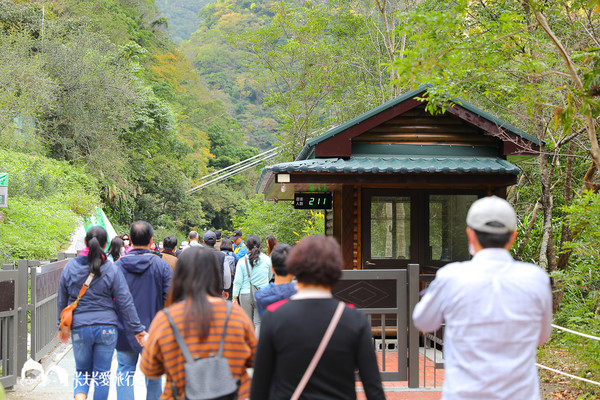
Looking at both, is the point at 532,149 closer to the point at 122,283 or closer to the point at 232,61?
the point at 122,283

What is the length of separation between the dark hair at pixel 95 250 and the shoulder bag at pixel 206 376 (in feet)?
8.50

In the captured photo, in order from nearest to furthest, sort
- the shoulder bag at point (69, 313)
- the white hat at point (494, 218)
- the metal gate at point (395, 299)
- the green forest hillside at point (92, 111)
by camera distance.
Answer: the white hat at point (494, 218) < the shoulder bag at point (69, 313) < the metal gate at point (395, 299) < the green forest hillside at point (92, 111)

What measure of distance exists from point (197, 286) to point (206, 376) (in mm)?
474

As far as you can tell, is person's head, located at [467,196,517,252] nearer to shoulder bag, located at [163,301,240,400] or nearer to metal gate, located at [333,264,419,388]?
shoulder bag, located at [163,301,240,400]

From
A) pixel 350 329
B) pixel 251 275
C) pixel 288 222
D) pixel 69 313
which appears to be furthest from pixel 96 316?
pixel 288 222

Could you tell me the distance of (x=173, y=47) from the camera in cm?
6700

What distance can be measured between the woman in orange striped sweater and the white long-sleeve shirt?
1.02m

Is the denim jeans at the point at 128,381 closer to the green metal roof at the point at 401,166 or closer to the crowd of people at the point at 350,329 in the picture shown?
the crowd of people at the point at 350,329

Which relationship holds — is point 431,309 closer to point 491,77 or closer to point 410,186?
point 410,186

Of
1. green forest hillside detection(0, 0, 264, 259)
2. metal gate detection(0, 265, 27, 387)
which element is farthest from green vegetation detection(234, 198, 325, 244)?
metal gate detection(0, 265, 27, 387)

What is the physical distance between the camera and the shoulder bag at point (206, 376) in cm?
345

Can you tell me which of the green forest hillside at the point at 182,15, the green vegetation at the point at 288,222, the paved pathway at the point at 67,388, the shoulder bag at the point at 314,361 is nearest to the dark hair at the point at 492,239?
the shoulder bag at the point at 314,361

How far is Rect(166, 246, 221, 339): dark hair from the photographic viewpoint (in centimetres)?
350

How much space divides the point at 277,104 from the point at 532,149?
18971 mm
